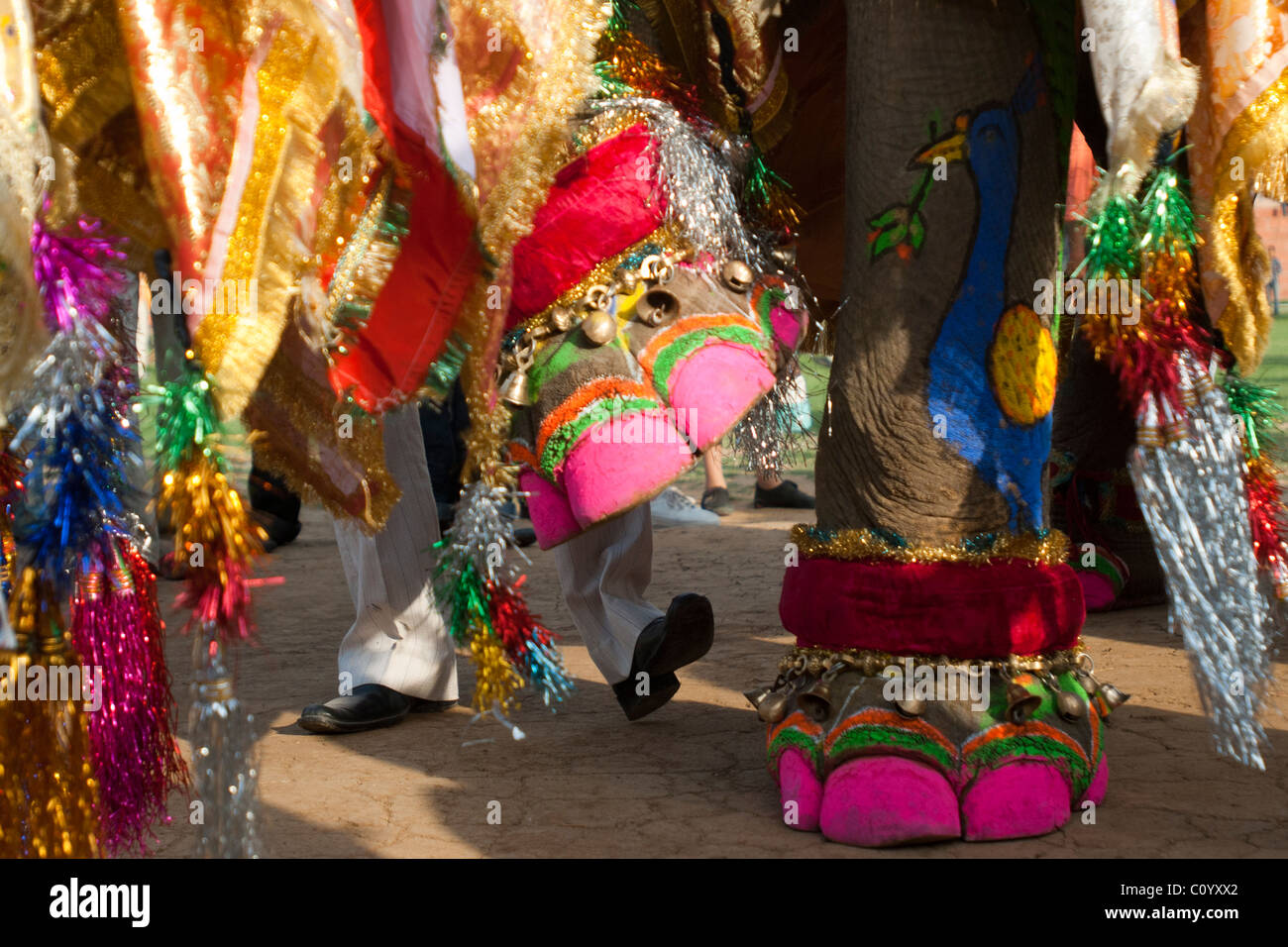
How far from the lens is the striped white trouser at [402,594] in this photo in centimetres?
242

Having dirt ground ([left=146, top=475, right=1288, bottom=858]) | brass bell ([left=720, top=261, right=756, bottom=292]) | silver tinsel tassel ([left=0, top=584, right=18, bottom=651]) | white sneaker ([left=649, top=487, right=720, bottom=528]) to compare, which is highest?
brass bell ([left=720, top=261, right=756, bottom=292])

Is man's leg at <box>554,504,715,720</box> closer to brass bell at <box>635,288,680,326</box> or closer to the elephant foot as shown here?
the elephant foot

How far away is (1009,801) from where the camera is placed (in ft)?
5.36

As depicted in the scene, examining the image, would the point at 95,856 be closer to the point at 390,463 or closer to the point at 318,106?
the point at 318,106

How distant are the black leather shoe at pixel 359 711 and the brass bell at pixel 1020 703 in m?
1.17

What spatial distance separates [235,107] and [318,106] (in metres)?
0.07

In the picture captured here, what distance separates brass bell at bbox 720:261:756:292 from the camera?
5.52 feet

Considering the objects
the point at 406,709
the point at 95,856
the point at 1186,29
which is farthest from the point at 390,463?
the point at 1186,29

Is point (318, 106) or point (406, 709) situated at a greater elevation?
point (318, 106)

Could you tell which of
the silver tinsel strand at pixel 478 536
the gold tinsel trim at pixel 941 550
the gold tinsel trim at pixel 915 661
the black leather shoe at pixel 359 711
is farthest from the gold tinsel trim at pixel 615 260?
the black leather shoe at pixel 359 711

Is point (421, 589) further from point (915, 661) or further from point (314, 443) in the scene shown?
point (314, 443)

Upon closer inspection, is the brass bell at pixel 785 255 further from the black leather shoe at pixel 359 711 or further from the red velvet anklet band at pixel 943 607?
the black leather shoe at pixel 359 711

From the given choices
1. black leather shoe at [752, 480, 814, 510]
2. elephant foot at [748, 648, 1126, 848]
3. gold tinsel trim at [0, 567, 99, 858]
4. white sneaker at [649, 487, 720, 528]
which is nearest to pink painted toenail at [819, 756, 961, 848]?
elephant foot at [748, 648, 1126, 848]

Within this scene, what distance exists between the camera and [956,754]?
165cm
